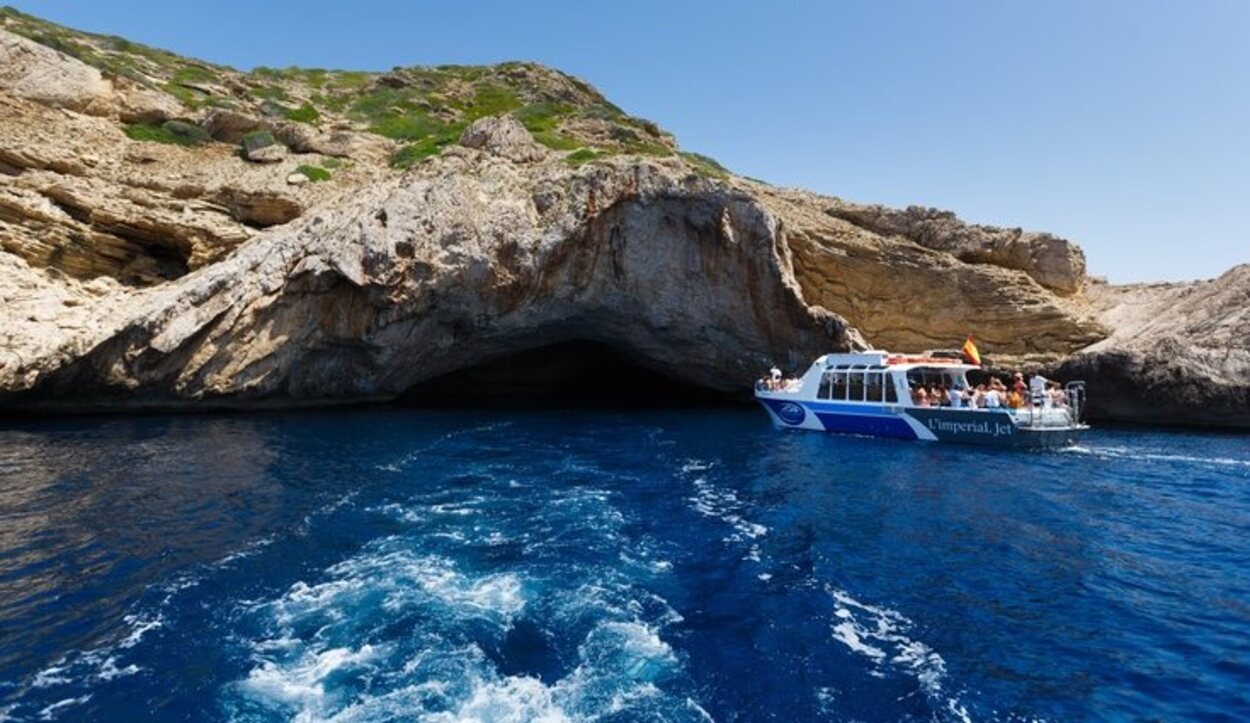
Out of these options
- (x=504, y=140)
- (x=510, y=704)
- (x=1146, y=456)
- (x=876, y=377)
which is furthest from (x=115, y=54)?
(x=1146, y=456)

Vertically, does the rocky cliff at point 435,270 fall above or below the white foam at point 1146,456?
above

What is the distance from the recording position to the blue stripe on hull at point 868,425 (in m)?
28.6

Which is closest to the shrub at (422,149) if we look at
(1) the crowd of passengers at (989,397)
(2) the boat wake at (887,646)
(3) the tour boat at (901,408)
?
(3) the tour boat at (901,408)

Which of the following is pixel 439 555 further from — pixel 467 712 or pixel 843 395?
pixel 843 395

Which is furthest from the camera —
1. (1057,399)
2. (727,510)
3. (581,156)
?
(581,156)

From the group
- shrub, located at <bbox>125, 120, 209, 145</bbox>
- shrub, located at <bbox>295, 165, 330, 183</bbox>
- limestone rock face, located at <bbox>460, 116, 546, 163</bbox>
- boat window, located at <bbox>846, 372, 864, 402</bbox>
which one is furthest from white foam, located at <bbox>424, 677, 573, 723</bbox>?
shrub, located at <bbox>125, 120, 209, 145</bbox>

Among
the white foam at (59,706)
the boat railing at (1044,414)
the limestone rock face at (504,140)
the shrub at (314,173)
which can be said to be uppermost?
the limestone rock face at (504,140)

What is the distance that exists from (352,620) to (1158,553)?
15.0m

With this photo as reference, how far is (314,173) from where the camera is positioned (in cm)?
3462

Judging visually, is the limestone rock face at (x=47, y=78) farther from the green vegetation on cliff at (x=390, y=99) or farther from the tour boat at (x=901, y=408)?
the tour boat at (x=901, y=408)

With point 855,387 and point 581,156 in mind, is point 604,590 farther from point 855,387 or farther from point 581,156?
point 581,156

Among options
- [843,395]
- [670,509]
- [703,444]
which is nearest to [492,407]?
[703,444]

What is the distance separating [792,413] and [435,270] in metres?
17.5

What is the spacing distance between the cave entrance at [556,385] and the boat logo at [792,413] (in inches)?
376
